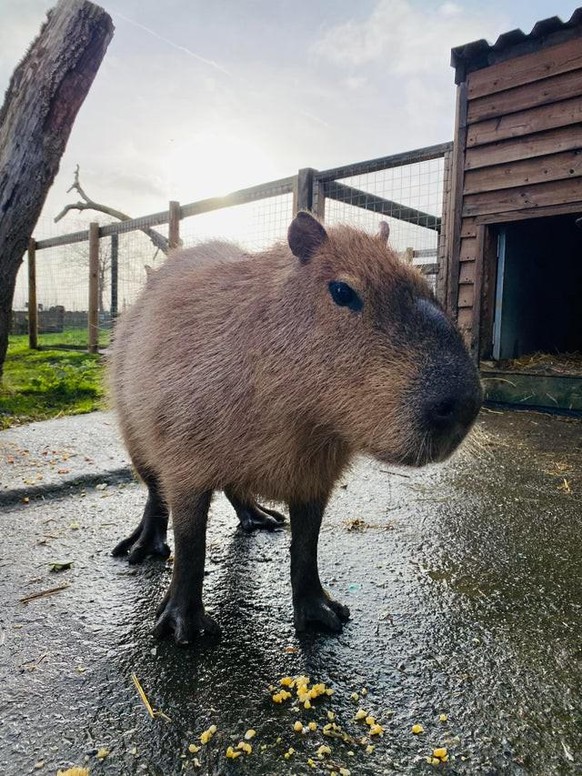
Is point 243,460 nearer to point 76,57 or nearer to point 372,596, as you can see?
point 372,596

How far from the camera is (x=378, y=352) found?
150 centimetres

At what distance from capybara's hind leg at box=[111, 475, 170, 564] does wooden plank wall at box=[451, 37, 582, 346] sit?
447cm

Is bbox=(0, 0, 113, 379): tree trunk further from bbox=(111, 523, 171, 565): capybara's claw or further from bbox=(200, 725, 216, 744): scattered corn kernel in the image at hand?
bbox=(200, 725, 216, 744): scattered corn kernel

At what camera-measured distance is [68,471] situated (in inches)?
126

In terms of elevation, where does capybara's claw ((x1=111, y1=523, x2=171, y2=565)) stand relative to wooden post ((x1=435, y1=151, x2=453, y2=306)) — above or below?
below

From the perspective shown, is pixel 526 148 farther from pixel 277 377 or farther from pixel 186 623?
pixel 186 623

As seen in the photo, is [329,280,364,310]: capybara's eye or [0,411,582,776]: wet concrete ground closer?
[0,411,582,776]: wet concrete ground

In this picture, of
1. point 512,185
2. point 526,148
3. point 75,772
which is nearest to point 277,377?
point 75,772

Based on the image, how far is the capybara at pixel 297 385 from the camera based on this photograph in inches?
57.0

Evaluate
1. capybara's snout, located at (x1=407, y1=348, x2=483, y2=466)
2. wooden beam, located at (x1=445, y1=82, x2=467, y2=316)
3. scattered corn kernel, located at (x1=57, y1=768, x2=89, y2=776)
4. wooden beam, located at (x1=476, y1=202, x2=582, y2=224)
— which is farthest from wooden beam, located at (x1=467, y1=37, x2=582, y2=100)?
scattered corn kernel, located at (x1=57, y1=768, x2=89, y2=776)

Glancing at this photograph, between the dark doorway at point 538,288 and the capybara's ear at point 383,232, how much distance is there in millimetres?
4527

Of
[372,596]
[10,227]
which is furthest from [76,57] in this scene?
[372,596]

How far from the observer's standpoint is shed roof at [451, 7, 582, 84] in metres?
5.12

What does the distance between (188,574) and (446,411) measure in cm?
99
